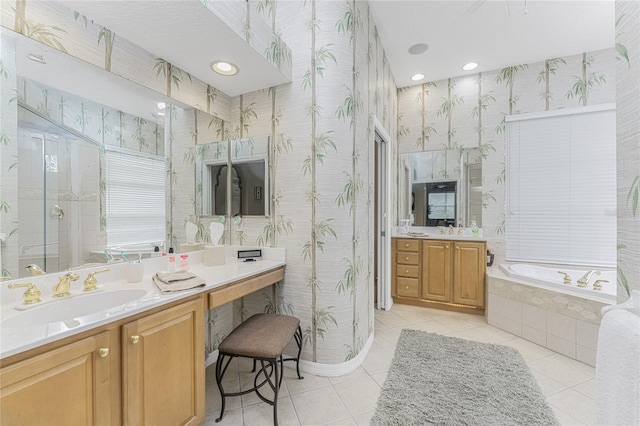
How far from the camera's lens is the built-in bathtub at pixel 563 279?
213 centimetres

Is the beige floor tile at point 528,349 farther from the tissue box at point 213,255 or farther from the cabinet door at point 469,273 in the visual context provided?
the tissue box at point 213,255

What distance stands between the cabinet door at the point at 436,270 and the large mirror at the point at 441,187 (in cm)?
50

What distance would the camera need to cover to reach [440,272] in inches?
126

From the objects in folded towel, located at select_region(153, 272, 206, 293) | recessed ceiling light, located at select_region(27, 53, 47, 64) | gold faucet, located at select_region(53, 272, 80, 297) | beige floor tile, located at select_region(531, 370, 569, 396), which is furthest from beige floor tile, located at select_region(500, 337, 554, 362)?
recessed ceiling light, located at select_region(27, 53, 47, 64)

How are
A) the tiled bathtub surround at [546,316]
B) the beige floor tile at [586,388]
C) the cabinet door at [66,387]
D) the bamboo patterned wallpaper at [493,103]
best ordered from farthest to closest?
the bamboo patterned wallpaper at [493,103] → the tiled bathtub surround at [546,316] → the beige floor tile at [586,388] → the cabinet door at [66,387]

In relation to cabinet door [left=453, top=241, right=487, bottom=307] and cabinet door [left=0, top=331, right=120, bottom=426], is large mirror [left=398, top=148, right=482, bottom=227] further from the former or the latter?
cabinet door [left=0, top=331, right=120, bottom=426]

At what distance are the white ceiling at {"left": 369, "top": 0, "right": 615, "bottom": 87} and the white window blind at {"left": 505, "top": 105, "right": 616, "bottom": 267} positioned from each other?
2.37ft

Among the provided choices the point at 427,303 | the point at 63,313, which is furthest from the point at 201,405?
the point at 427,303

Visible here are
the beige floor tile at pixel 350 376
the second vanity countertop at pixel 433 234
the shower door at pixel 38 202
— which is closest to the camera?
the shower door at pixel 38 202

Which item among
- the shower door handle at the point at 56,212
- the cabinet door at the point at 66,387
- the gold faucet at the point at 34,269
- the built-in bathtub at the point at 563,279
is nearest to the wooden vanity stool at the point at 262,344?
the cabinet door at the point at 66,387

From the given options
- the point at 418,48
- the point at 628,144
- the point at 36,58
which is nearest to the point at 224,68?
the point at 36,58

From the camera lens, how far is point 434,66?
10.6ft

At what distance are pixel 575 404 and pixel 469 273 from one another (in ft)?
5.08

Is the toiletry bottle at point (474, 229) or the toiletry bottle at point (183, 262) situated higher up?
the toiletry bottle at point (474, 229)
